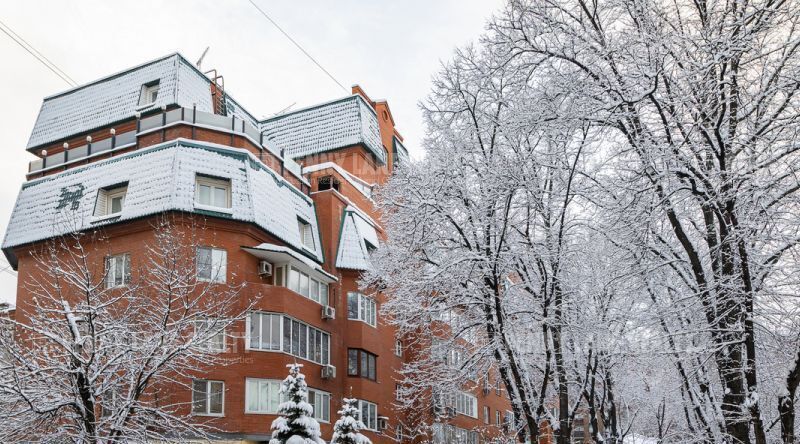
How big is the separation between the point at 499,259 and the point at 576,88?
6.26 metres

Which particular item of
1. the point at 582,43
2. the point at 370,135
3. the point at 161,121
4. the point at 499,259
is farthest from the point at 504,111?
the point at 370,135

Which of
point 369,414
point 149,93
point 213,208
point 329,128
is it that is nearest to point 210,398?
point 213,208

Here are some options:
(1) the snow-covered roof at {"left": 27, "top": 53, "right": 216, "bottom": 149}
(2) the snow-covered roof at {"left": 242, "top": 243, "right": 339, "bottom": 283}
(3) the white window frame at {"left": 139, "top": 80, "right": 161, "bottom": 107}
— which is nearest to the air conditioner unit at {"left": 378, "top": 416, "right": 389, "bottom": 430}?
(2) the snow-covered roof at {"left": 242, "top": 243, "right": 339, "bottom": 283}

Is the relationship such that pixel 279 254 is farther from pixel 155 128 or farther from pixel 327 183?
pixel 327 183

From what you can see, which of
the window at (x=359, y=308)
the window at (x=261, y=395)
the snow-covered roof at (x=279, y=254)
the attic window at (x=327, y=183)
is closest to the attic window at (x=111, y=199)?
the snow-covered roof at (x=279, y=254)

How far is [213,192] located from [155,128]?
3.63 m

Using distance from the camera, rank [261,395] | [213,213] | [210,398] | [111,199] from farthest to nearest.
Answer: [111,199] → [213,213] → [261,395] → [210,398]

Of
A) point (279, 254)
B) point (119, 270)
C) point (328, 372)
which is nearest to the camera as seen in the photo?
point (119, 270)

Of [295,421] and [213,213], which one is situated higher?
[213,213]

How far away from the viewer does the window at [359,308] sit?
111 ft

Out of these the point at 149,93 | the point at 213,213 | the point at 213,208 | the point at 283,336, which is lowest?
the point at 283,336

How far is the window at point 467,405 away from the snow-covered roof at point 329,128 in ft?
44.6

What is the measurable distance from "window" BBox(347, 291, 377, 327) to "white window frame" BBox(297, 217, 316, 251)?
9.06 ft

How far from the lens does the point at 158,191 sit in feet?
89.4
